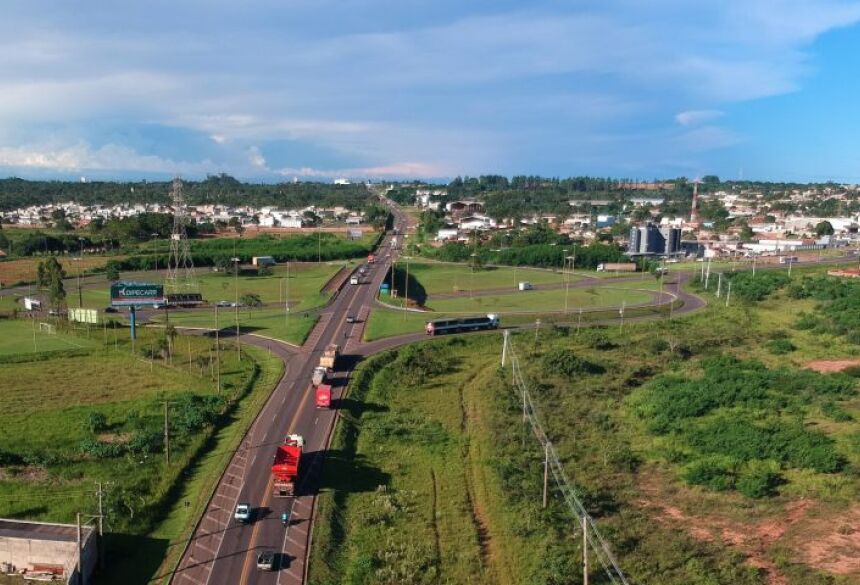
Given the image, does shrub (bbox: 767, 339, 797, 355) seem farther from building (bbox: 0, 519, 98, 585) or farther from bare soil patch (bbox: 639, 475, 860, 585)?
building (bbox: 0, 519, 98, 585)

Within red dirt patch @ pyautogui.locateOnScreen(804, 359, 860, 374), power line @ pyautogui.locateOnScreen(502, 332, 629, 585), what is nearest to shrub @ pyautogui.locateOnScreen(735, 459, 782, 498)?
power line @ pyautogui.locateOnScreen(502, 332, 629, 585)

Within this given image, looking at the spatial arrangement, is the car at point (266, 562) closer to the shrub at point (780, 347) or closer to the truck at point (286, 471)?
the truck at point (286, 471)

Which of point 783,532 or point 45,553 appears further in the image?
point 783,532

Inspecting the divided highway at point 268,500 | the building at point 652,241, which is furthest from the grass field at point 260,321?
the building at point 652,241

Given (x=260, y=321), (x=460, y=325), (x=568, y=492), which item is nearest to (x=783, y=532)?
(x=568, y=492)

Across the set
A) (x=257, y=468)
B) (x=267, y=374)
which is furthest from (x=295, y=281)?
(x=257, y=468)

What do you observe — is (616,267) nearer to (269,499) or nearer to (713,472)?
(713,472)
